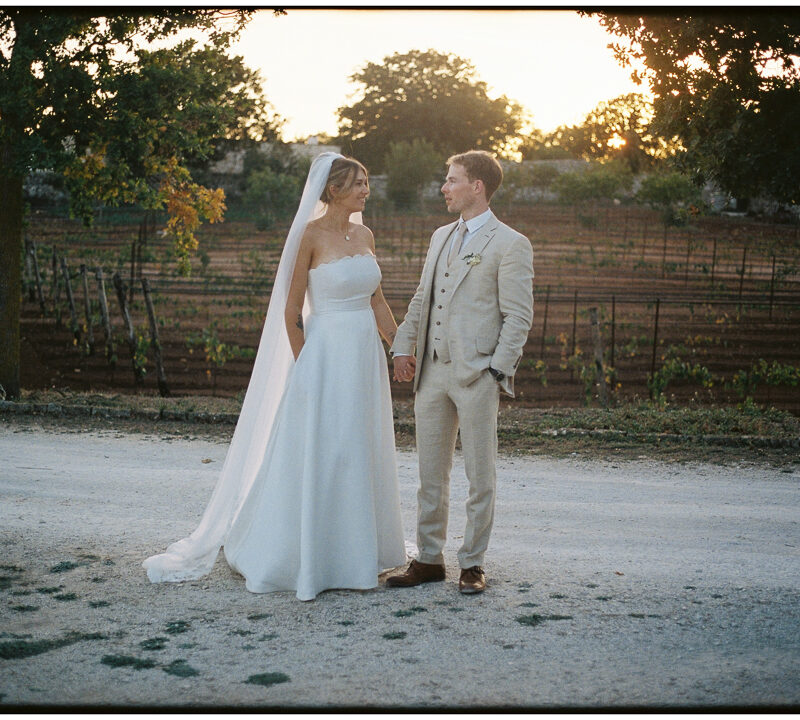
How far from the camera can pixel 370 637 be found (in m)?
4.00

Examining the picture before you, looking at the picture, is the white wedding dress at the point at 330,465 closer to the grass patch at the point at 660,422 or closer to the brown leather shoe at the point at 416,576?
the brown leather shoe at the point at 416,576

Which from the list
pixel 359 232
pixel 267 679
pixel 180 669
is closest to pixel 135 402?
pixel 359 232

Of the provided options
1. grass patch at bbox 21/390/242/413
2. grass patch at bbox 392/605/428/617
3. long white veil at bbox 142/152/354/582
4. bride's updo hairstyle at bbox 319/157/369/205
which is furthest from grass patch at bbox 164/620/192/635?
grass patch at bbox 21/390/242/413

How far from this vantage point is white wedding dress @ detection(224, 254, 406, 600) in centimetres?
464

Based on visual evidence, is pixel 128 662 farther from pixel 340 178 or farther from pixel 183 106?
pixel 183 106

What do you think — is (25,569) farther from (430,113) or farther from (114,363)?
(430,113)

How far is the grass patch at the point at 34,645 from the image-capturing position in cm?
376

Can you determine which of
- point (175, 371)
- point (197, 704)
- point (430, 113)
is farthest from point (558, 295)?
point (430, 113)

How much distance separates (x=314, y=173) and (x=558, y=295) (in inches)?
717

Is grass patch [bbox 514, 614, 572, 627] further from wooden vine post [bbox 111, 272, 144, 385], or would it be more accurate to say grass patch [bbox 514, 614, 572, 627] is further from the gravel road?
wooden vine post [bbox 111, 272, 144, 385]

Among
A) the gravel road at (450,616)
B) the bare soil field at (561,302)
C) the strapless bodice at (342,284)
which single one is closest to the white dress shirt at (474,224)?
the strapless bodice at (342,284)

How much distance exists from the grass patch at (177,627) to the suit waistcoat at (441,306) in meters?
1.71

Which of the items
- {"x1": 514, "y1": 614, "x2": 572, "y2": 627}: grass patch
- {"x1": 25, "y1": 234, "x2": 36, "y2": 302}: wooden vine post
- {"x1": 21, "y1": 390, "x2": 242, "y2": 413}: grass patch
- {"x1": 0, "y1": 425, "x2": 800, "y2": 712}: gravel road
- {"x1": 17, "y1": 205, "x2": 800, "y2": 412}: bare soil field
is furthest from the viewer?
{"x1": 25, "y1": 234, "x2": 36, "y2": 302}: wooden vine post

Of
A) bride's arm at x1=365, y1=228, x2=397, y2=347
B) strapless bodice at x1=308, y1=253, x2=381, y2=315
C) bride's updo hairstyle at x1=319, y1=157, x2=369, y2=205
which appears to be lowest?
bride's arm at x1=365, y1=228, x2=397, y2=347
